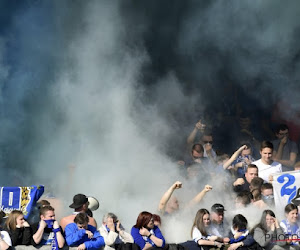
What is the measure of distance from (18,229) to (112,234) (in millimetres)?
953

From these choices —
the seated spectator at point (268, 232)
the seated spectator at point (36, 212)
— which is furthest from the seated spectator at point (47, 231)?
the seated spectator at point (268, 232)

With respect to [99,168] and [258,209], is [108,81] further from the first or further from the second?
[258,209]

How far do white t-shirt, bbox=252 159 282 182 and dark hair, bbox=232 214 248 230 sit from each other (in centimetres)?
160

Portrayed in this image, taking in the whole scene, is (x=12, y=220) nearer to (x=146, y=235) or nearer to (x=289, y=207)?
(x=146, y=235)

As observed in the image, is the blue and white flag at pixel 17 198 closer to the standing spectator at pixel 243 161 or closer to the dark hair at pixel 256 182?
the dark hair at pixel 256 182

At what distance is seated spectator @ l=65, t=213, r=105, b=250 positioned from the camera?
7363mm

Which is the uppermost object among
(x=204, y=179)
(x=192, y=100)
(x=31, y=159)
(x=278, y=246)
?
(x=192, y=100)

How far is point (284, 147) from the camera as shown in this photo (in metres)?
10.7

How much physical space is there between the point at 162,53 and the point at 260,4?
5.57 feet

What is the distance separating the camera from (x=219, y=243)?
782 centimetres

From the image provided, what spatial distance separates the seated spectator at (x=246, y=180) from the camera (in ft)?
30.8

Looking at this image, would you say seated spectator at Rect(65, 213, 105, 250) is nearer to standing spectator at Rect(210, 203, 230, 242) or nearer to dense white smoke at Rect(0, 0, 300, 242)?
standing spectator at Rect(210, 203, 230, 242)

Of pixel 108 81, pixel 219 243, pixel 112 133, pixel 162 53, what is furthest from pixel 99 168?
pixel 219 243

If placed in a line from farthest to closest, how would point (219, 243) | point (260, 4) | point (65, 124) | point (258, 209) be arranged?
point (260, 4) < point (65, 124) < point (258, 209) < point (219, 243)
